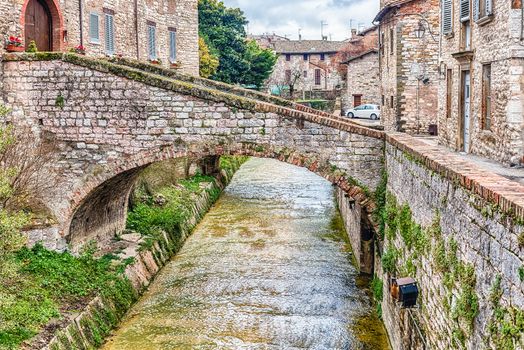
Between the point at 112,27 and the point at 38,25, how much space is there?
4549mm

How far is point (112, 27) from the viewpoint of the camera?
22625mm

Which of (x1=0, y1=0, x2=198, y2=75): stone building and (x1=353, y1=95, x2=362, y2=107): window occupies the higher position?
(x1=0, y1=0, x2=198, y2=75): stone building

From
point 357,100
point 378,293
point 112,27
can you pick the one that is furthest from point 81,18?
point 357,100

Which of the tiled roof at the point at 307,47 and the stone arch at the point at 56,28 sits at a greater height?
the tiled roof at the point at 307,47

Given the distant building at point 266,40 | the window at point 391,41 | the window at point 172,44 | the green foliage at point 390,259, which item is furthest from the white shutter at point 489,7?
the distant building at point 266,40

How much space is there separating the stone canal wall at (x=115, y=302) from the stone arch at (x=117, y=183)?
3.46 ft

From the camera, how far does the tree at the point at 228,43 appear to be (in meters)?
43.1

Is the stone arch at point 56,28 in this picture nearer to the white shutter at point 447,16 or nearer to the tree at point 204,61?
the white shutter at point 447,16

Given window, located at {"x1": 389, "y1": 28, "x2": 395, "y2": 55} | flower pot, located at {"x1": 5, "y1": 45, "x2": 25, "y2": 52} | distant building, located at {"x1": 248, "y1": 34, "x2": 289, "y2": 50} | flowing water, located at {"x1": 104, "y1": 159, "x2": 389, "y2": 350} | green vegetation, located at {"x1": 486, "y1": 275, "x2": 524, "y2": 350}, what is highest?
distant building, located at {"x1": 248, "y1": 34, "x2": 289, "y2": 50}

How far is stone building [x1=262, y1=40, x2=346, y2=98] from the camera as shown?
236 feet

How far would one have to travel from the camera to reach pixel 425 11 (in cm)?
2314

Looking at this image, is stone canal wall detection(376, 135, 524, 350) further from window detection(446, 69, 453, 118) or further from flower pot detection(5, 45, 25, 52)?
flower pot detection(5, 45, 25, 52)

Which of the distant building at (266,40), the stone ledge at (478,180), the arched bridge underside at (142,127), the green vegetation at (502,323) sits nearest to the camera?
the green vegetation at (502,323)

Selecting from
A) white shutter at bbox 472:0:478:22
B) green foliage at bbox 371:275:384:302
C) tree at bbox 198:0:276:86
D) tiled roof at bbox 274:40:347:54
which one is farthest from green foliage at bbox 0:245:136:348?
tiled roof at bbox 274:40:347:54
